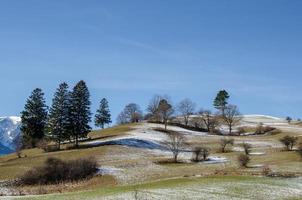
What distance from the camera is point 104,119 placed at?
155875 mm

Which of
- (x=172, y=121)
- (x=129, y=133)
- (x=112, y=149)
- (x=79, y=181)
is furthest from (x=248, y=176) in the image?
(x=172, y=121)

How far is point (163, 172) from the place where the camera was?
64.1 meters

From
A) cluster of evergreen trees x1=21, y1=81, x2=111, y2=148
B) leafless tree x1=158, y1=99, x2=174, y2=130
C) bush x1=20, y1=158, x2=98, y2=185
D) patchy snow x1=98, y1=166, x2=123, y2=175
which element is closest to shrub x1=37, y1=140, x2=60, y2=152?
cluster of evergreen trees x1=21, y1=81, x2=111, y2=148

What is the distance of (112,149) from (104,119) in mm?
67882

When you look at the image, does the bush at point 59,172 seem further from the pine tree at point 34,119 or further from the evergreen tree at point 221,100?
the evergreen tree at point 221,100

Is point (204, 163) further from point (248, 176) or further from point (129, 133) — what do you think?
point (129, 133)

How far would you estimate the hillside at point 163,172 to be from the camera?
42906mm

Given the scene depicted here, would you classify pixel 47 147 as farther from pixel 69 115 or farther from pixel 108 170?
pixel 108 170

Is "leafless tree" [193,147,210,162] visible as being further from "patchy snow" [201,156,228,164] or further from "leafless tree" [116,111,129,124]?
"leafless tree" [116,111,129,124]

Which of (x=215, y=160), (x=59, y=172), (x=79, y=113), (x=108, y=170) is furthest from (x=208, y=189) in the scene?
(x=79, y=113)

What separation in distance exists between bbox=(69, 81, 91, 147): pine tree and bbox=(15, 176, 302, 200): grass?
5270 cm

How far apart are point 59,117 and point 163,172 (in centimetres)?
4393

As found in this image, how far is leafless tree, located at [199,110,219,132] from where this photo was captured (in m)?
152

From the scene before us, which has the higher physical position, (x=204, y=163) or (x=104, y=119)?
(x=104, y=119)
